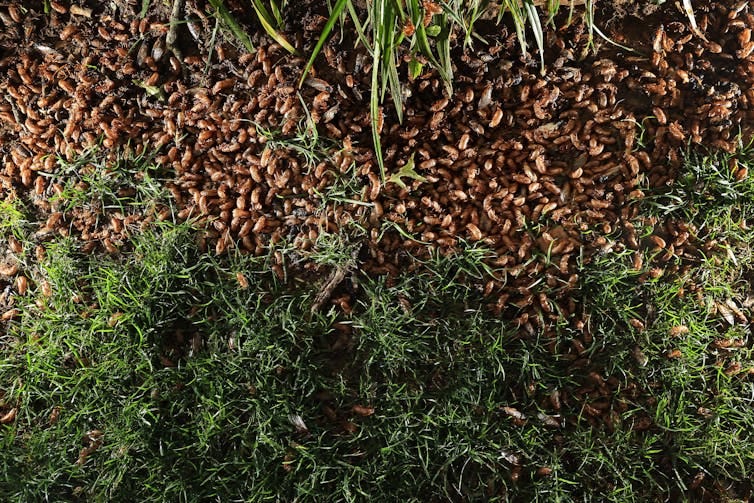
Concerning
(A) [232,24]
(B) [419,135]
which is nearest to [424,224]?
(B) [419,135]

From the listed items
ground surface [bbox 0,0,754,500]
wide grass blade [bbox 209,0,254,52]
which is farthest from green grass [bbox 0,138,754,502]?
wide grass blade [bbox 209,0,254,52]

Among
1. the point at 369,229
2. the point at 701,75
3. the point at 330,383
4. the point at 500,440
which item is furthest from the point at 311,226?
the point at 701,75

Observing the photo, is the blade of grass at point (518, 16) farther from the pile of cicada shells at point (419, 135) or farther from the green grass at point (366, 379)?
the green grass at point (366, 379)

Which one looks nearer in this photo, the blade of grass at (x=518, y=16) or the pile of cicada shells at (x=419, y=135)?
the blade of grass at (x=518, y=16)

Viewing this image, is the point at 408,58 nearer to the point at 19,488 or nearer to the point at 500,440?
the point at 500,440

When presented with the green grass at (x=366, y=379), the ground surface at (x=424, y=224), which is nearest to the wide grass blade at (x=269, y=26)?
the ground surface at (x=424, y=224)

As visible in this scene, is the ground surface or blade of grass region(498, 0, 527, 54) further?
the ground surface

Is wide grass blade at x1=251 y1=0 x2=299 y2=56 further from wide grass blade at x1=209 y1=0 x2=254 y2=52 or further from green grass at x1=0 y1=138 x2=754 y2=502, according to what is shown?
green grass at x1=0 y1=138 x2=754 y2=502
